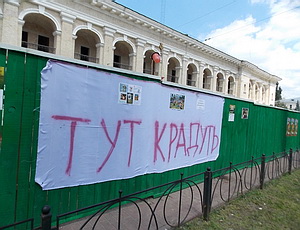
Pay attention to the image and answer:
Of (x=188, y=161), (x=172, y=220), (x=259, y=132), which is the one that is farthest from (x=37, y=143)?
(x=259, y=132)

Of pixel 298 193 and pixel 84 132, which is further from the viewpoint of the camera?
pixel 298 193

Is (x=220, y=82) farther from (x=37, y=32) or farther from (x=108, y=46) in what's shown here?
(x=37, y=32)

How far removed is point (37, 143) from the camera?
2502 mm

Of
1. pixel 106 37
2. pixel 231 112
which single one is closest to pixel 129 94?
pixel 231 112

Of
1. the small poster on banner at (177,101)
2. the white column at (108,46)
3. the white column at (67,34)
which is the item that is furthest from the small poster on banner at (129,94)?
the white column at (108,46)

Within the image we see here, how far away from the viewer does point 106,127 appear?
10.3 feet

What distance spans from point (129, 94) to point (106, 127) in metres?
0.72

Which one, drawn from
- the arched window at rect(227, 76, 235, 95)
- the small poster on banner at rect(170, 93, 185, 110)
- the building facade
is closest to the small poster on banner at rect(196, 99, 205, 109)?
the small poster on banner at rect(170, 93, 185, 110)

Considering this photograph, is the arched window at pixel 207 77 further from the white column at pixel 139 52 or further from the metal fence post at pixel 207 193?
the metal fence post at pixel 207 193

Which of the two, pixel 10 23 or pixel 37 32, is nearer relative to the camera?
pixel 10 23

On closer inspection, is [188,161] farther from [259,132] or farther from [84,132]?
[259,132]

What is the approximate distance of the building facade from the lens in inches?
452

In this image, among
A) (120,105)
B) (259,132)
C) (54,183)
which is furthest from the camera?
(259,132)

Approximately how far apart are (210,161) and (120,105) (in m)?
3.33
